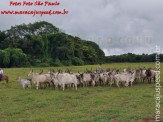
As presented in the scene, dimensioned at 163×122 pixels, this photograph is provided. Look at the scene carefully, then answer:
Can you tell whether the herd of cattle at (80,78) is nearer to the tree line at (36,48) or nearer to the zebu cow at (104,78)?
the zebu cow at (104,78)

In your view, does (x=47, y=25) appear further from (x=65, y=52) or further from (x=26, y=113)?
(x=26, y=113)

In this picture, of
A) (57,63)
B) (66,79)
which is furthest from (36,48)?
(66,79)

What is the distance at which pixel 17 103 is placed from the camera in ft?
34.9

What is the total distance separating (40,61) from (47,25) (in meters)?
13.4

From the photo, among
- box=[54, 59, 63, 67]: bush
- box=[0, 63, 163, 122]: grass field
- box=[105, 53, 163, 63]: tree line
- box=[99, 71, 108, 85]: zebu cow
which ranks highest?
box=[105, 53, 163, 63]: tree line

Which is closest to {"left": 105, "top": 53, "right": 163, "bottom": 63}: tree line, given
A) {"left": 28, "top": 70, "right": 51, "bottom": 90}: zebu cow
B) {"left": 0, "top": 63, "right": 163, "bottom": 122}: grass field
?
{"left": 28, "top": 70, "right": 51, "bottom": 90}: zebu cow

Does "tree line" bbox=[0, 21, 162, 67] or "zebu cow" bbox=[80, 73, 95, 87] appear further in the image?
"tree line" bbox=[0, 21, 162, 67]

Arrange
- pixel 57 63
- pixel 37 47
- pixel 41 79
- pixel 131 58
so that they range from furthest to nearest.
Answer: pixel 131 58
pixel 37 47
pixel 57 63
pixel 41 79

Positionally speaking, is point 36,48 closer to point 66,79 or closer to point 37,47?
point 37,47

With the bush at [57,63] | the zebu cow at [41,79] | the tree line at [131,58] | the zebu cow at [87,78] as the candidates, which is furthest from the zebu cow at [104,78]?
the tree line at [131,58]

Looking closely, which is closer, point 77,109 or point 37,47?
point 77,109

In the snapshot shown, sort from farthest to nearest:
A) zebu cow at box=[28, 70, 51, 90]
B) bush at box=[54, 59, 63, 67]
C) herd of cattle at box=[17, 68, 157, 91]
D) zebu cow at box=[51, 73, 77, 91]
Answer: bush at box=[54, 59, 63, 67], zebu cow at box=[28, 70, 51, 90], herd of cattle at box=[17, 68, 157, 91], zebu cow at box=[51, 73, 77, 91]

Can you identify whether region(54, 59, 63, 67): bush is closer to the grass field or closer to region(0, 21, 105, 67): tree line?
region(0, 21, 105, 67): tree line

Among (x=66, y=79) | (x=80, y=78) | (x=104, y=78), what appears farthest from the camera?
(x=104, y=78)
